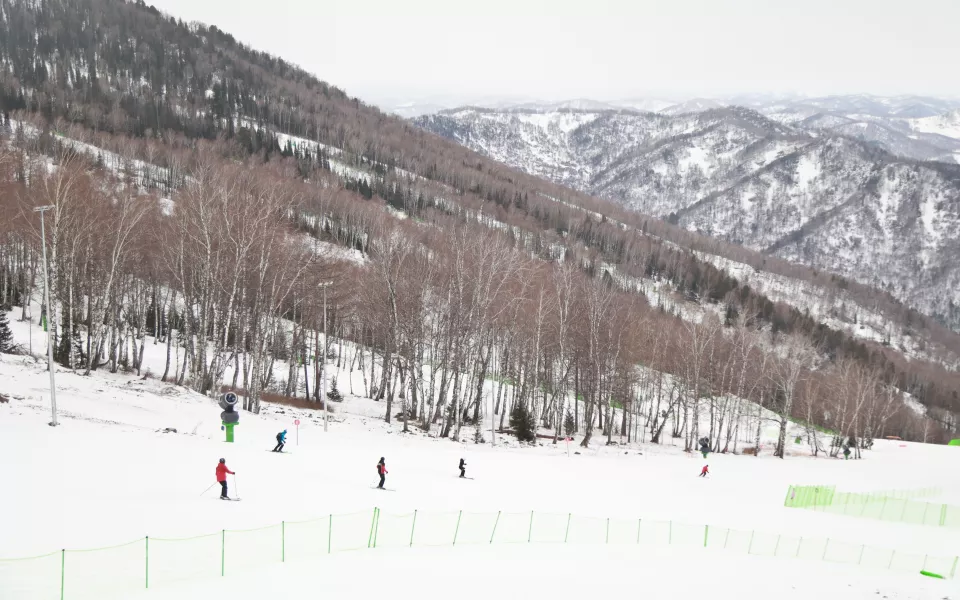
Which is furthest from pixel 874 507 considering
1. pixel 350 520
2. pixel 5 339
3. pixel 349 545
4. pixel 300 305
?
pixel 5 339

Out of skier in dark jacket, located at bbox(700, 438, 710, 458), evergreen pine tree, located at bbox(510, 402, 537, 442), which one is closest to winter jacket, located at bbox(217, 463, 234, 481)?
evergreen pine tree, located at bbox(510, 402, 537, 442)

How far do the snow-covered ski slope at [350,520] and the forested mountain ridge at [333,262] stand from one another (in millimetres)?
7823

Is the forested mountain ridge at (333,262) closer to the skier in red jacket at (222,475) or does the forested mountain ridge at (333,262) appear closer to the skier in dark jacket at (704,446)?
the skier in dark jacket at (704,446)

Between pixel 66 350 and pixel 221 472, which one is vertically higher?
pixel 221 472

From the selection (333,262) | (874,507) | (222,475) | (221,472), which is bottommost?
(874,507)

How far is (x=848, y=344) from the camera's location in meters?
124

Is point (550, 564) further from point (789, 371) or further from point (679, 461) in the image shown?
point (789, 371)

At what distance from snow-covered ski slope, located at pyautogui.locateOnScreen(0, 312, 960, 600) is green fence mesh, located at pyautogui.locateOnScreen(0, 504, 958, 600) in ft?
0.19

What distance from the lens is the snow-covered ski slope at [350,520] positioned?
12344mm

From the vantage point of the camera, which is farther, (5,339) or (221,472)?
(5,339)

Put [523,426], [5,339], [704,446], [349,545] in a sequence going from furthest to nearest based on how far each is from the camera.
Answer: [523,426] → [704,446] → [5,339] → [349,545]

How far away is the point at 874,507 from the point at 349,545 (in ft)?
93.2

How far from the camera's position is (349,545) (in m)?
15.1

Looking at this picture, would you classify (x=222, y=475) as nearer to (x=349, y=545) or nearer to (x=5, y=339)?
(x=349, y=545)
